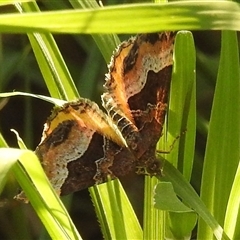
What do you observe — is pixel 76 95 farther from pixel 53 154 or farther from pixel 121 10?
pixel 121 10

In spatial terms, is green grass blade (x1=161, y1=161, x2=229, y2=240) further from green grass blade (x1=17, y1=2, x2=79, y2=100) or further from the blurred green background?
the blurred green background

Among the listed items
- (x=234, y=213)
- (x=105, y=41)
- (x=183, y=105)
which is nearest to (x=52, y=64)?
(x=105, y=41)

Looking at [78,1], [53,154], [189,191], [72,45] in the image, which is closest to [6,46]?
[72,45]

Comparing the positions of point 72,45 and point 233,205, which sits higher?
point 72,45

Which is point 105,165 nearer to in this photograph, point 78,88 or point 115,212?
point 115,212

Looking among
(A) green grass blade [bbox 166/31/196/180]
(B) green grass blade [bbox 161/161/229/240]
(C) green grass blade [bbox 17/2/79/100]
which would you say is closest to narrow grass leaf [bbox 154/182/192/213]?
(B) green grass blade [bbox 161/161/229/240]

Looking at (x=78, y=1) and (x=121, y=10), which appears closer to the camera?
(x=121, y=10)
